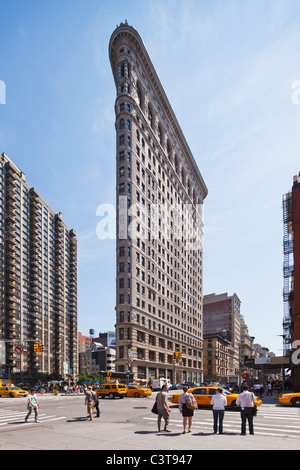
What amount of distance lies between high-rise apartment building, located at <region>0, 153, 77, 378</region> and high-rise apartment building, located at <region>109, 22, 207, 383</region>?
97.4 ft

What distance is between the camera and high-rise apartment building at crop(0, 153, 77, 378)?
366 ft

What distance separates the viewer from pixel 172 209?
9925 cm

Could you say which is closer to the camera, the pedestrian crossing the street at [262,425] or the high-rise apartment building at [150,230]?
the pedestrian crossing the street at [262,425]

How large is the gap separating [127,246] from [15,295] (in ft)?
189

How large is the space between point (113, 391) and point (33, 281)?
92108 millimetres

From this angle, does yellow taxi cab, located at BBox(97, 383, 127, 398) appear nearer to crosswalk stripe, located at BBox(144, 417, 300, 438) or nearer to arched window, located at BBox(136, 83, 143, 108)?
crosswalk stripe, located at BBox(144, 417, 300, 438)

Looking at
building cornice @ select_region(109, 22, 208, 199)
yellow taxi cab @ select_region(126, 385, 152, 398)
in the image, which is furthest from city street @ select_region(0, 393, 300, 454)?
building cornice @ select_region(109, 22, 208, 199)

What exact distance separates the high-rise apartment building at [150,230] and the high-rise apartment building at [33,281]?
29.7 m

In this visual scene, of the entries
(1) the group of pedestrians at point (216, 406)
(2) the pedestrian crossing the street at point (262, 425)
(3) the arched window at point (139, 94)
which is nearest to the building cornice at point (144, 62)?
(3) the arched window at point (139, 94)

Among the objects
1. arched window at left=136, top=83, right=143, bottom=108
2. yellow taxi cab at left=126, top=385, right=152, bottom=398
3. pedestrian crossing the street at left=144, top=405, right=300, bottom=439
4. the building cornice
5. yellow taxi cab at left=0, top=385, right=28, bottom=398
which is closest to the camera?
pedestrian crossing the street at left=144, top=405, right=300, bottom=439

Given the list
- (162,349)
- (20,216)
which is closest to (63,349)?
(20,216)

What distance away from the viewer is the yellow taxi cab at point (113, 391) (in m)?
38.8

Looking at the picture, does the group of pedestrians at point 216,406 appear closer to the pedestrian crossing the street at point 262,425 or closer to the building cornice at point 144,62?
the pedestrian crossing the street at point 262,425
